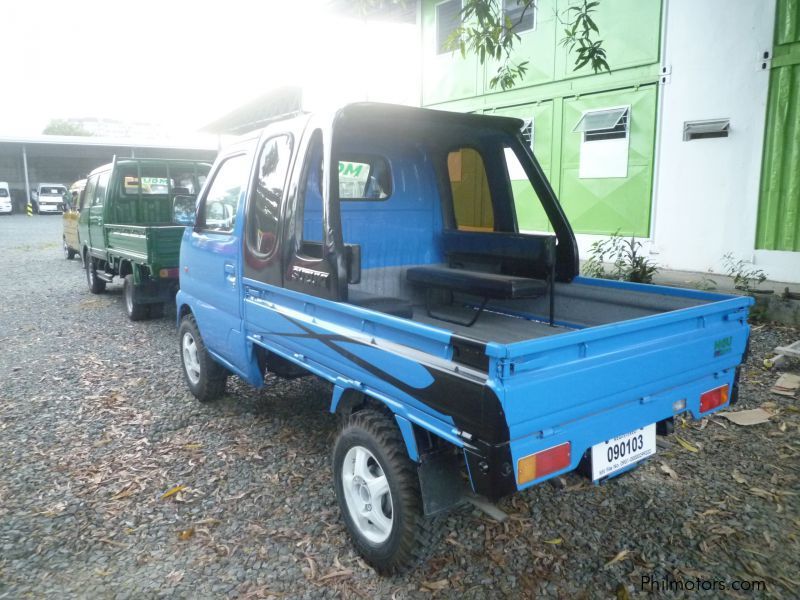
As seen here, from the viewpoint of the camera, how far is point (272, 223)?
337 centimetres

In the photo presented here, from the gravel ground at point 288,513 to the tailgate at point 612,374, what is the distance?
0.57 meters

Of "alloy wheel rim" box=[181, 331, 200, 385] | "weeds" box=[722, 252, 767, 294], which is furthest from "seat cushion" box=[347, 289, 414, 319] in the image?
"weeds" box=[722, 252, 767, 294]

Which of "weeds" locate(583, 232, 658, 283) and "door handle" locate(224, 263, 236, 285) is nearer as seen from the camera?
"door handle" locate(224, 263, 236, 285)

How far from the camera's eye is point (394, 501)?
240 centimetres

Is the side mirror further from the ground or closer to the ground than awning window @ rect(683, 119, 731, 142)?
closer to the ground

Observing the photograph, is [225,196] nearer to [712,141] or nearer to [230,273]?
[230,273]

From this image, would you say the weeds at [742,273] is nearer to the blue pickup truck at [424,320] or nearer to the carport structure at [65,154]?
the blue pickup truck at [424,320]

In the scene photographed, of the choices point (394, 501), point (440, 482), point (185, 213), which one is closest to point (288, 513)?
point (394, 501)

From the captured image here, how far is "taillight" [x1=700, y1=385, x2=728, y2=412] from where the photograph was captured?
273 centimetres

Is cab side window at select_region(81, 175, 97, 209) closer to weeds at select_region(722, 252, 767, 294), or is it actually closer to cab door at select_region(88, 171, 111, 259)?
cab door at select_region(88, 171, 111, 259)

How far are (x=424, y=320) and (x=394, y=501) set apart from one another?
1.61 m

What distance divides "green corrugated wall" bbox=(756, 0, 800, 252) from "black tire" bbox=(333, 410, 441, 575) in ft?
22.7

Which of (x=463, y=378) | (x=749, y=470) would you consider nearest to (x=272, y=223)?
(x=463, y=378)

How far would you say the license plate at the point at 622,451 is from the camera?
2.35 meters
